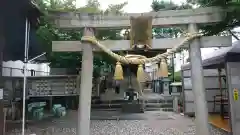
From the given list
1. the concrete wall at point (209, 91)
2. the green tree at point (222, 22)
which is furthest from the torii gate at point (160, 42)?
the concrete wall at point (209, 91)

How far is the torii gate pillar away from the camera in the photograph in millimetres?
4559

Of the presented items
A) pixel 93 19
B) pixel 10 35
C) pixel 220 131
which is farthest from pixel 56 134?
pixel 220 131

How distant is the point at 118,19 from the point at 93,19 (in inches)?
18.6

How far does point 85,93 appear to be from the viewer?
4605 mm

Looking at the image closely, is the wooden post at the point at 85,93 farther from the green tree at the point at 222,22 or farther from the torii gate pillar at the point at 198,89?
the green tree at the point at 222,22

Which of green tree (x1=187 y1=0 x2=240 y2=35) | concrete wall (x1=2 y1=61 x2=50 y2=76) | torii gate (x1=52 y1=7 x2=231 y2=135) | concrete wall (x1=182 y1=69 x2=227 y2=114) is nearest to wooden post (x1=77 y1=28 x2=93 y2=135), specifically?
torii gate (x1=52 y1=7 x2=231 y2=135)

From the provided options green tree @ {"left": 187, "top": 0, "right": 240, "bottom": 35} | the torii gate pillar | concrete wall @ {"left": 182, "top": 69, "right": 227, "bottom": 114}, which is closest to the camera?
the torii gate pillar

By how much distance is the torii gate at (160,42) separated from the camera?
4.59 meters

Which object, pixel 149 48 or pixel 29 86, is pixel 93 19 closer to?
pixel 149 48

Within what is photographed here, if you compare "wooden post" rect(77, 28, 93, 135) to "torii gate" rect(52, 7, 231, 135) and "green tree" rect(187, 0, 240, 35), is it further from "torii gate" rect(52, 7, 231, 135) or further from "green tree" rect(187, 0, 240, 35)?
"green tree" rect(187, 0, 240, 35)

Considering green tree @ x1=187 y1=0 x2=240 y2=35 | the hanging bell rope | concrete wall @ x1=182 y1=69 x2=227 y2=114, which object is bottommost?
concrete wall @ x1=182 y1=69 x2=227 y2=114

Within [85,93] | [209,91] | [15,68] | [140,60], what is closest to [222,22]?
[140,60]

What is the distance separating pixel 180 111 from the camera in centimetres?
1295

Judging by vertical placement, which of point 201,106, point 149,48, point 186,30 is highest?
point 186,30
